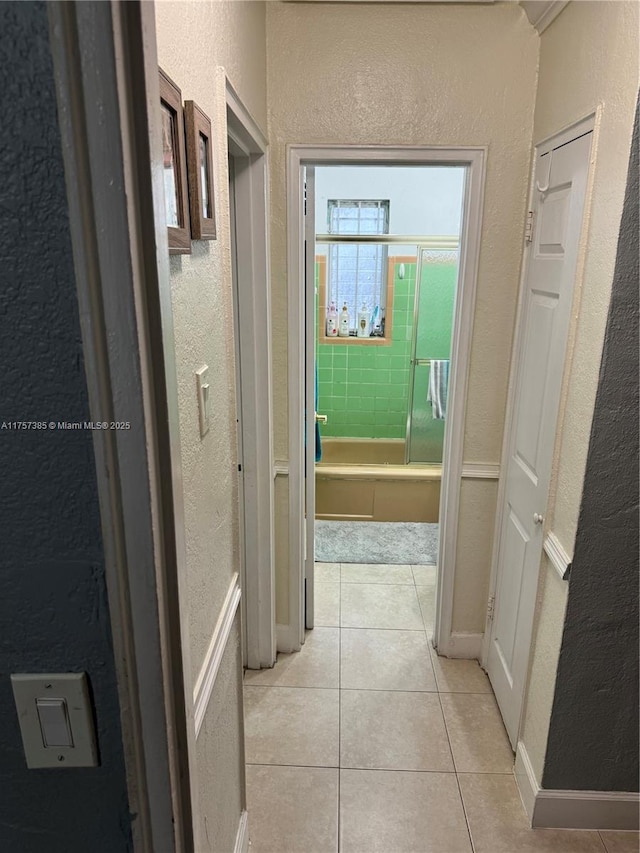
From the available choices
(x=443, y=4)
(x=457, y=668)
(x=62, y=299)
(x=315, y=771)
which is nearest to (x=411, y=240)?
(x=443, y=4)

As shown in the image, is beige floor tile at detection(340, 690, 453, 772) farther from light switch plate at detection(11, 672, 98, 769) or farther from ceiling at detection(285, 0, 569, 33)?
ceiling at detection(285, 0, 569, 33)

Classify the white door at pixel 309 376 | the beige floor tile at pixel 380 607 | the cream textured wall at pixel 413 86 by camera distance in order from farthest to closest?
the beige floor tile at pixel 380 607, the white door at pixel 309 376, the cream textured wall at pixel 413 86

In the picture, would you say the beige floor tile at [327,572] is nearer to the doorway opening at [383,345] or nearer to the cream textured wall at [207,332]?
the doorway opening at [383,345]

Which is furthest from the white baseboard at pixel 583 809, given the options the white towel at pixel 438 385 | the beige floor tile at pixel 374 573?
the white towel at pixel 438 385

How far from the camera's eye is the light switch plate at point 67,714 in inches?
25.4

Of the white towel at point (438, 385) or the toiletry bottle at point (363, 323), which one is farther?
the toiletry bottle at point (363, 323)

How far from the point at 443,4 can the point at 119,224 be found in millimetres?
1963

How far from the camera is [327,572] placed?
3.28m

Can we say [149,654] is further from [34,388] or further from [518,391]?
[518,391]

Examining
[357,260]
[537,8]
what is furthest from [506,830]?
[357,260]

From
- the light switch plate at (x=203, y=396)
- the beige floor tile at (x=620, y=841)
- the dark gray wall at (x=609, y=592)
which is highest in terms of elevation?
the light switch plate at (x=203, y=396)

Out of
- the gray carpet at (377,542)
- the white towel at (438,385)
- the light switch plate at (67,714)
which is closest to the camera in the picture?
the light switch plate at (67,714)

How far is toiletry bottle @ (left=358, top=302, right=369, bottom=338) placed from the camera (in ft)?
14.6

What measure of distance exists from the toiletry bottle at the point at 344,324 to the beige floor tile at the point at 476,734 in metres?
2.86
